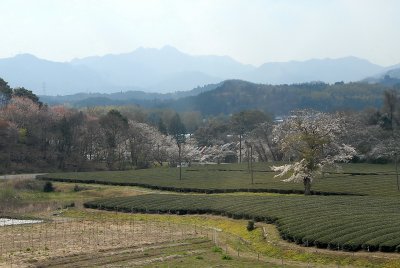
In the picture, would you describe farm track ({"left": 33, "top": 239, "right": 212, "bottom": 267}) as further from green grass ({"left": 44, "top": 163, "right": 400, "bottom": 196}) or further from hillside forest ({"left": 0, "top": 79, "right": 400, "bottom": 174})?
hillside forest ({"left": 0, "top": 79, "right": 400, "bottom": 174})

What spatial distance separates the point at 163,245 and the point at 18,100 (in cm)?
6652

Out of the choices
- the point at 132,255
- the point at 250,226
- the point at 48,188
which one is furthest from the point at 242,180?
the point at 132,255

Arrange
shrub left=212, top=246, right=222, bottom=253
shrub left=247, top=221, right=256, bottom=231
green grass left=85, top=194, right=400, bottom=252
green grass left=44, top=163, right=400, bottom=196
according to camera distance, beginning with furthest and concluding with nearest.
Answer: green grass left=44, top=163, right=400, bottom=196
shrub left=247, top=221, right=256, bottom=231
shrub left=212, top=246, right=222, bottom=253
green grass left=85, top=194, right=400, bottom=252

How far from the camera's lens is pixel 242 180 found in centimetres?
6750

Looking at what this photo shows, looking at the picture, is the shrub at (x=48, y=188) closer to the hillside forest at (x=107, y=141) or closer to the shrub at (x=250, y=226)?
the hillside forest at (x=107, y=141)

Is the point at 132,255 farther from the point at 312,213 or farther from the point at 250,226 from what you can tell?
the point at 312,213

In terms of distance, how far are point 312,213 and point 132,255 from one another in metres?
13.9

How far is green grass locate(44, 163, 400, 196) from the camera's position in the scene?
57375 mm

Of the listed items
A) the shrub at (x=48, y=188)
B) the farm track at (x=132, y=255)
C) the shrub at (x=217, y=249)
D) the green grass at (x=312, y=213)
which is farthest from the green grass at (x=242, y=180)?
the farm track at (x=132, y=255)

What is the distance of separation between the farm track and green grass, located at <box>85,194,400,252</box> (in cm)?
585

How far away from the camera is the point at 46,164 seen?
88.4 metres

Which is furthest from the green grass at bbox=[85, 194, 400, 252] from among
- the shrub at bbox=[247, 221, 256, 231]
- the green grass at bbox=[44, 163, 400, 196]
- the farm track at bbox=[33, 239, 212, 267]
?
the green grass at bbox=[44, 163, 400, 196]

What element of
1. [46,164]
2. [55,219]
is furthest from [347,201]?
[46,164]

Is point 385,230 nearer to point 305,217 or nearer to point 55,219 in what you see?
point 305,217
